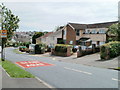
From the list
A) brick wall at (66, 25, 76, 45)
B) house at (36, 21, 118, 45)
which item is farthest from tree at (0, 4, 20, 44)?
brick wall at (66, 25, 76, 45)

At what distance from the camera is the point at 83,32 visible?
54594 mm

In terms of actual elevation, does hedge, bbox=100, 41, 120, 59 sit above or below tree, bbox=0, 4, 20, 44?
below

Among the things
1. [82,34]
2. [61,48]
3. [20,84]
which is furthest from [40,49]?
[20,84]

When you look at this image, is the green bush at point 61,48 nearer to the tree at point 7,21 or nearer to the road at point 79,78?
the tree at point 7,21

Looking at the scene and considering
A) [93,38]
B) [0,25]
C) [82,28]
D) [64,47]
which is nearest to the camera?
[0,25]

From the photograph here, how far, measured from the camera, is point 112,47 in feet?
84.6

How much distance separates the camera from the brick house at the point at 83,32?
48.2m

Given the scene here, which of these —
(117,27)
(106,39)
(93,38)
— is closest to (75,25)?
(93,38)

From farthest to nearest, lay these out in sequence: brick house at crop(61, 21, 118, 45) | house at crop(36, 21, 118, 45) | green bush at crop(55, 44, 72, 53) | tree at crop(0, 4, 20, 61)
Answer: brick house at crop(61, 21, 118, 45) < house at crop(36, 21, 118, 45) < green bush at crop(55, 44, 72, 53) < tree at crop(0, 4, 20, 61)

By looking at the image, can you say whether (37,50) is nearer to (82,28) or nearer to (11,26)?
(82,28)

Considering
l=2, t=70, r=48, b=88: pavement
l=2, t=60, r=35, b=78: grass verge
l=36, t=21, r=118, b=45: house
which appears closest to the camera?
l=2, t=70, r=48, b=88: pavement

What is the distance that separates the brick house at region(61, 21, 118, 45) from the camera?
48219 millimetres

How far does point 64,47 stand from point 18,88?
30349 millimetres

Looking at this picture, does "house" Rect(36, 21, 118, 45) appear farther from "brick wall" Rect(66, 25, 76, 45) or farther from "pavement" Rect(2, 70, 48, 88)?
"pavement" Rect(2, 70, 48, 88)
